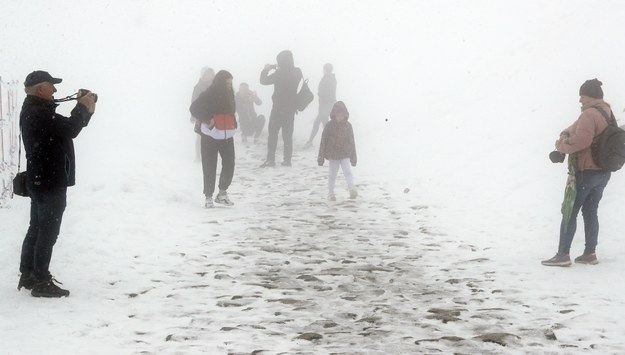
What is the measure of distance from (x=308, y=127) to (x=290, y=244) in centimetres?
1940

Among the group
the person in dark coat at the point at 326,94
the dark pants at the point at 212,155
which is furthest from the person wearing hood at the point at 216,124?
the person in dark coat at the point at 326,94

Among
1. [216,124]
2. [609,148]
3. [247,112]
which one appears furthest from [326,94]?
[609,148]

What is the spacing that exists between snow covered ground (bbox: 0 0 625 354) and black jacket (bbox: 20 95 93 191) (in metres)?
1.18

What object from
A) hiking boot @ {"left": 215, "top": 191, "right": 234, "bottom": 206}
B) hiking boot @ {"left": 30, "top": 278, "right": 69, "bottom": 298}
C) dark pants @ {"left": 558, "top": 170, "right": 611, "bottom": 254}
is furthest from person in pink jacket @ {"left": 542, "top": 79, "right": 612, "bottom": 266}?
hiking boot @ {"left": 215, "top": 191, "right": 234, "bottom": 206}

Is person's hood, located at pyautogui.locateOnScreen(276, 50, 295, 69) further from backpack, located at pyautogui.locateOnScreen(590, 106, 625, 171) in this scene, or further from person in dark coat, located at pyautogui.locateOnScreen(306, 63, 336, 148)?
backpack, located at pyautogui.locateOnScreen(590, 106, 625, 171)

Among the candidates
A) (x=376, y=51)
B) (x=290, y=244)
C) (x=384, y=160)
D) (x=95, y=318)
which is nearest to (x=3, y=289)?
(x=95, y=318)

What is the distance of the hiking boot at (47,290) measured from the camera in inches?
247

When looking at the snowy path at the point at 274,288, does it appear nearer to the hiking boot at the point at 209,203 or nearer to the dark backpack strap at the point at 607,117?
the hiking boot at the point at 209,203

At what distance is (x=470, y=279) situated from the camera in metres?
7.37

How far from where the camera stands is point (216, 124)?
451 inches

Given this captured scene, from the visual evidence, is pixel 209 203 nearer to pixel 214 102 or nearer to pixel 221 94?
pixel 214 102

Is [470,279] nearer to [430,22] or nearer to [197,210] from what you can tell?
[197,210]

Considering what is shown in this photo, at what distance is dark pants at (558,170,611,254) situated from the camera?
7.61 metres

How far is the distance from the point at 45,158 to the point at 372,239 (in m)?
4.77
